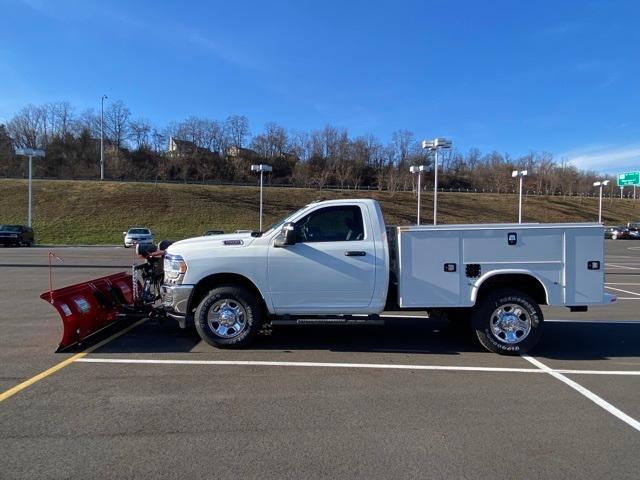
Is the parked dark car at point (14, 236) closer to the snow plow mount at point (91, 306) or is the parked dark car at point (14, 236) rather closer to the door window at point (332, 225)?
the snow plow mount at point (91, 306)

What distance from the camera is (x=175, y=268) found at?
22.1 ft

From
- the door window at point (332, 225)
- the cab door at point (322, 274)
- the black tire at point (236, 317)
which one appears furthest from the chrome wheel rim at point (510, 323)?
the black tire at point (236, 317)

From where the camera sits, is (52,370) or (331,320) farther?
(331,320)

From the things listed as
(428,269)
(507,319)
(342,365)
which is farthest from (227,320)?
(507,319)

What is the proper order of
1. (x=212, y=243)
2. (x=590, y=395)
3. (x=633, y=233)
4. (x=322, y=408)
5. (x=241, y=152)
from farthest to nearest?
(x=241, y=152) → (x=633, y=233) → (x=212, y=243) → (x=590, y=395) → (x=322, y=408)

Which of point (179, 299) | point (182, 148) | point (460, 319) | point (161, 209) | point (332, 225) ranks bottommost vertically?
point (460, 319)

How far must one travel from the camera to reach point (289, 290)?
6609 millimetres

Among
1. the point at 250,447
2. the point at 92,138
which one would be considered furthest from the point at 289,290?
the point at 92,138

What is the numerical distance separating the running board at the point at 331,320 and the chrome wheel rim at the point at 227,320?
Answer: 0.45 meters

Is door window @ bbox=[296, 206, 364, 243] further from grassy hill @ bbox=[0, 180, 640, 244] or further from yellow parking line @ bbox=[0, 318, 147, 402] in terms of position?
grassy hill @ bbox=[0, 180, 640, 244]

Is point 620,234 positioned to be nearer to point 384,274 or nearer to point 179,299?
point 384,274

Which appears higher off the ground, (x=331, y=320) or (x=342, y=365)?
(x=331, y=320)

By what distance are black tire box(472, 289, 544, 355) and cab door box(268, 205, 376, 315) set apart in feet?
5.08

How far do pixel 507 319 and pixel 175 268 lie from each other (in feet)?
15.0
